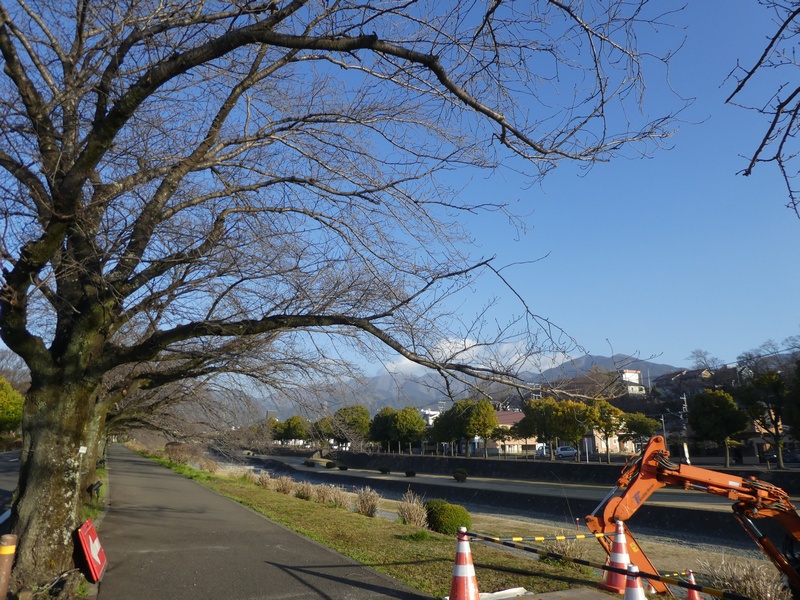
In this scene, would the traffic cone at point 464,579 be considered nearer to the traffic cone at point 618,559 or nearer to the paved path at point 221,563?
the paved path at point 221,563

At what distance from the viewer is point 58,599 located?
6742 millimetres

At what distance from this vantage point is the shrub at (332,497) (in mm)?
19222

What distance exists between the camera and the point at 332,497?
20.2 meters

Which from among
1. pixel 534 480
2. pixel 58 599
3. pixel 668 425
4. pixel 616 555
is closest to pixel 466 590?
pixel 616 555

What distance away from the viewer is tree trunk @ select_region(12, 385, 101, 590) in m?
7.39

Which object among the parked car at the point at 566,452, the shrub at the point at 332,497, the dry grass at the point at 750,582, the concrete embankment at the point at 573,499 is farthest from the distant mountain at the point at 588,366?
the parked car at the point at 566,452

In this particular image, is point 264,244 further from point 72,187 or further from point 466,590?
point 466,590

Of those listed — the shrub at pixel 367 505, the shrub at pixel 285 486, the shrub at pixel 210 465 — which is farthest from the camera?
the shrub at pixel 210 465

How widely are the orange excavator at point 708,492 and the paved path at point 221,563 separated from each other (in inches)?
140

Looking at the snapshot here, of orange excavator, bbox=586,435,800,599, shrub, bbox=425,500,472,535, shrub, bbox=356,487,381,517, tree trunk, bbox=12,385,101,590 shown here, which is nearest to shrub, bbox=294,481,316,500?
shrub, bbox=356,487,381,517

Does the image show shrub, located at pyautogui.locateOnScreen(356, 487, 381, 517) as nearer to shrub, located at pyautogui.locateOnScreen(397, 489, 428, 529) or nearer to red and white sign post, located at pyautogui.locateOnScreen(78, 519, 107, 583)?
shrub, located at pyautogui.locateOnScreen(397, 489, 428, 529)

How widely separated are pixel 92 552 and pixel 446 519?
8.74m

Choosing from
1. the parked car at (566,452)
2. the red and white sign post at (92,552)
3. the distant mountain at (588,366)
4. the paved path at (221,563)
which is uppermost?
the distant mountain at (588,366)

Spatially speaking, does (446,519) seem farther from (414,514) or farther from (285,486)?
(285,486)
